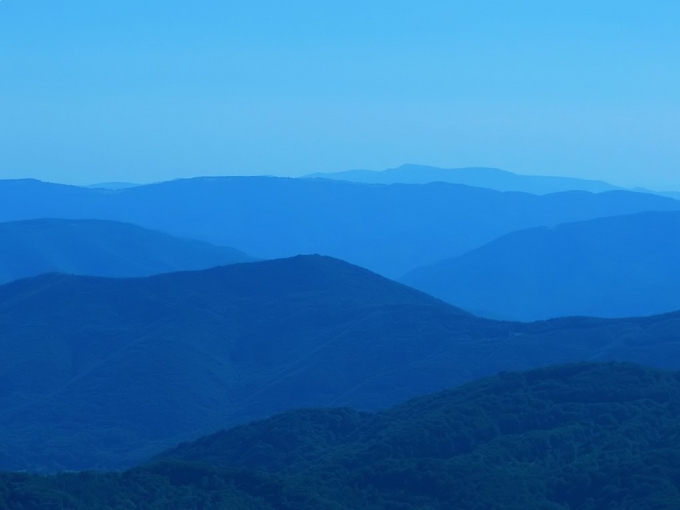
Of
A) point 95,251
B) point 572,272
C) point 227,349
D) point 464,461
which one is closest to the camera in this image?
point 464,461

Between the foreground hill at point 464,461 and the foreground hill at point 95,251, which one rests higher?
the foreground hill at point 95,251

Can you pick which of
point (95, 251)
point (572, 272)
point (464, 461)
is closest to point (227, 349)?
point (464, 461)

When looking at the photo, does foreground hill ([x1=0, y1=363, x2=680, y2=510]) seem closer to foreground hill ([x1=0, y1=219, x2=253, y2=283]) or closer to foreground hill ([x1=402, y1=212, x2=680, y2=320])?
foreground hill ([x1=402, y1=212, x2=680, y2=320])

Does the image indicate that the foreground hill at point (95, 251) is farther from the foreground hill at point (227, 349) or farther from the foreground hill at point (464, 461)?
the foreground hill at point (464, 461)

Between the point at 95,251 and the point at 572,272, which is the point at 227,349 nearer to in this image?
the point at 95,251

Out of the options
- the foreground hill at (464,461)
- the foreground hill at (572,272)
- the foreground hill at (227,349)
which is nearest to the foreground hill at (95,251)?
the foreground hill at (572,272)

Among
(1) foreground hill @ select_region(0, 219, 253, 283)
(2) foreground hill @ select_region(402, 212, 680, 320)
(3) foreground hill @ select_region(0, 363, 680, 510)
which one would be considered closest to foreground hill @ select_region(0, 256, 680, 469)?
(3) foreground hill @ select_region(0, 363, 680, 510)
